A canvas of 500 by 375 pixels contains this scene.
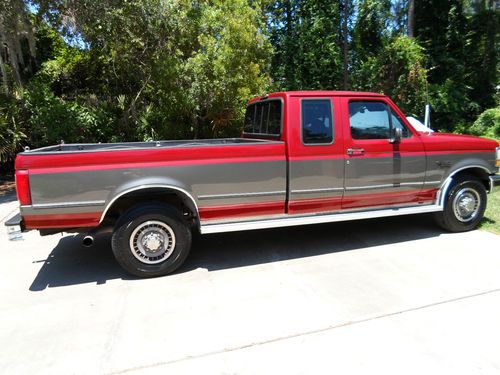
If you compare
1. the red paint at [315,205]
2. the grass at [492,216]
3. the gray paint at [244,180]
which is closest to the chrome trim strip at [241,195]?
the gray paint at [244,180]

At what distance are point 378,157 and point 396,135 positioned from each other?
35 centimetres

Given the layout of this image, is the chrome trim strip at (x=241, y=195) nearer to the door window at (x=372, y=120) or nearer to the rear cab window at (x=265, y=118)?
the rear cab window at (x=265, y=118)

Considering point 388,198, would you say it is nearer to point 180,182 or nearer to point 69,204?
point 180,182

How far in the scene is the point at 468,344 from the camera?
305 cm

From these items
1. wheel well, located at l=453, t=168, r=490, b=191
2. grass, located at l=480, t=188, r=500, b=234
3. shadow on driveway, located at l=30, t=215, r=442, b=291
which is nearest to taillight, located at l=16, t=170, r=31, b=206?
shadow on driveway, located at l=30, t=215, r=442, b=291

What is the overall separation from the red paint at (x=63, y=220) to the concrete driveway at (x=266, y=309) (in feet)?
2.28

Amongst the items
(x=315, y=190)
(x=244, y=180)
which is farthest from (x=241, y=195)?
(x=315, y=190)

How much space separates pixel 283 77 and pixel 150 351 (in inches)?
531

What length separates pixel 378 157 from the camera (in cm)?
507

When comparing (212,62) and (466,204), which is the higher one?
(212,62)

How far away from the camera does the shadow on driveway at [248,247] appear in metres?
4.68

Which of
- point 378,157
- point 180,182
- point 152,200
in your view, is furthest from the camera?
point 378,157

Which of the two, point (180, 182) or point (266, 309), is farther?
point (180, 182)

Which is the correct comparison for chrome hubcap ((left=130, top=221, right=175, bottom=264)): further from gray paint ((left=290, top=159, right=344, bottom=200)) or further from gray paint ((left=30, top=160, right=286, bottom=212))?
gray paint ((left=290, top=159, right=344, bottom=200))
